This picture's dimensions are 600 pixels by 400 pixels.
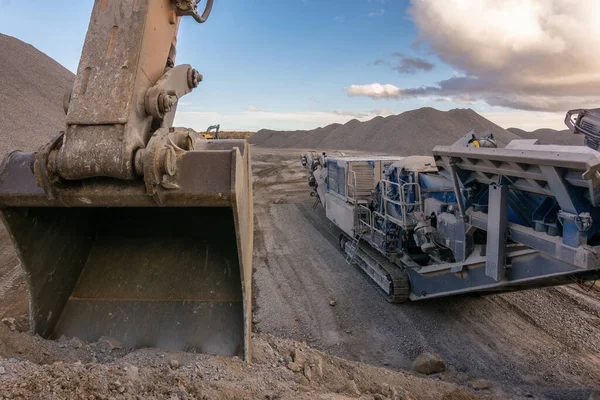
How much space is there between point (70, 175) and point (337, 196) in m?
7.36

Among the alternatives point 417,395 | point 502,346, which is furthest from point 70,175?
point 502,346

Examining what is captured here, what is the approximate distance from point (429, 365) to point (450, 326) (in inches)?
56.8

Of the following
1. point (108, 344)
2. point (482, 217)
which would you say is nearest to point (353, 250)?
point (482, 217)

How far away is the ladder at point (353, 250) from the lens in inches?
349

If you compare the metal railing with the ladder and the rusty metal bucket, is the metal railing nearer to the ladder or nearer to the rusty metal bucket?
the ladder

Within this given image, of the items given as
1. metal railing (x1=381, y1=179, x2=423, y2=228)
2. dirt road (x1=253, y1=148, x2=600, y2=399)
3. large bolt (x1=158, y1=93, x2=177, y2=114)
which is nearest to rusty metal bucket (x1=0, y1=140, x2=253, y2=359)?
large bolt (x1=158, y1=93, x2=177, y2=114)

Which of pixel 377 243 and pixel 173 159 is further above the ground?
pixel 173 159

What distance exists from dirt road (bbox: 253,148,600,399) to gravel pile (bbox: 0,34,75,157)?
57.0ft

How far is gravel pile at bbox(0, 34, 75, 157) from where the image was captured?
22.9 m

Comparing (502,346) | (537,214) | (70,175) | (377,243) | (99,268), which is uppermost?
(70,175)

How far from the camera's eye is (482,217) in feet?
16.9

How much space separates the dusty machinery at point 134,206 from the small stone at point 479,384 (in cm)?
279

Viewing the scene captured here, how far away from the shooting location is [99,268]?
4.17 m

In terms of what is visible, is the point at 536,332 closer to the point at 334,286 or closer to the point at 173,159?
the point at 334,286
